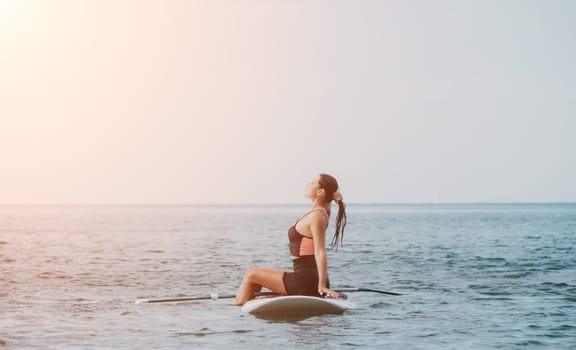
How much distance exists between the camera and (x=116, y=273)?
2714 cm

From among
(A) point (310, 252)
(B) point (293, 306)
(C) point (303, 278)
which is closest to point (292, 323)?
(B) point (293, 306)

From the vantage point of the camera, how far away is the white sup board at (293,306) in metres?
14.9

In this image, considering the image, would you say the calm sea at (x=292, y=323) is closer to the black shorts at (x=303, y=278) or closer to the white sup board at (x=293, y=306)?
the white sup board at (x=293, y=306)

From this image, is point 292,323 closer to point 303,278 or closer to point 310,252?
point 303,278

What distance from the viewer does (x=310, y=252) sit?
14.6 metres

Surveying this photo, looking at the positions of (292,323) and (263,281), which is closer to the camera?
(292,323)

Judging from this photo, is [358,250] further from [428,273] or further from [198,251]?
[428,273]

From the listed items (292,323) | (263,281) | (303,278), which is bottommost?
(292,323)

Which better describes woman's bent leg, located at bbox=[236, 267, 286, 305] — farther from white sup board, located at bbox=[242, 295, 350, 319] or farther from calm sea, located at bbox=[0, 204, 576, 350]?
calm sea, located at bbox=[0, 204, 576, 350]

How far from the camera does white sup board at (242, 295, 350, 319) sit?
14.9 m

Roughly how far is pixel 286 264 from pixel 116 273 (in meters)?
7.75

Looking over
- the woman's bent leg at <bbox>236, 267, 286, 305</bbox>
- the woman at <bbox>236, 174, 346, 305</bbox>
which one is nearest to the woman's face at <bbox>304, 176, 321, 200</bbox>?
the woman at <bbox>236, 174, 346, 305</bbox>

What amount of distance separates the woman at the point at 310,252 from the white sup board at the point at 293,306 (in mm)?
175

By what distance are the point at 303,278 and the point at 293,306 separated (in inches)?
25.8
